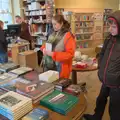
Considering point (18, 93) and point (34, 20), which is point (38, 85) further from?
point (34, 20)

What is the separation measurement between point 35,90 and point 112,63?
2.54ft

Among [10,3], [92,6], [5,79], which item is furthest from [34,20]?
[5,79]

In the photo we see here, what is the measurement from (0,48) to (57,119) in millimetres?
2875

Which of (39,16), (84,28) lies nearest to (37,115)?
(39,16)

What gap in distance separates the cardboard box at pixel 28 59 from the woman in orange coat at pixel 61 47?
8.34ft

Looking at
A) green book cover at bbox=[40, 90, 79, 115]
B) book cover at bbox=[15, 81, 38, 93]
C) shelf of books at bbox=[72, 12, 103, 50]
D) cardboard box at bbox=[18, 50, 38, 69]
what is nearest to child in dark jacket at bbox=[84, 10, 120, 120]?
green book cover at bbox=[40, 90, 79, 115]

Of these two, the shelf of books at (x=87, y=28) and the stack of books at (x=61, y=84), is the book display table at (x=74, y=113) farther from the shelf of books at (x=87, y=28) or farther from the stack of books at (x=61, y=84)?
the shelf of books at (x=87, y=28)

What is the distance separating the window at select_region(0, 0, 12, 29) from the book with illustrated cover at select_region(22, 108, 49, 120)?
4.94 m

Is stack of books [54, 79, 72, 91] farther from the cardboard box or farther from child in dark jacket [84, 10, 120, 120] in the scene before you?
the cardboard box

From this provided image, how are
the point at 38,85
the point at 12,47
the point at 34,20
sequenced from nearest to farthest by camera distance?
1. the point at 38,85
2. the point at 12,47
3. the point at 34,20

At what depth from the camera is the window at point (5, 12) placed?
18.4ft

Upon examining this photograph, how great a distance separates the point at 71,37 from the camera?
1.92 m

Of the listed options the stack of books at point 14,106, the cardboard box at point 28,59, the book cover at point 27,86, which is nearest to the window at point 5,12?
the cardboard box at point 28,59

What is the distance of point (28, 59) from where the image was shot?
4.61 m
